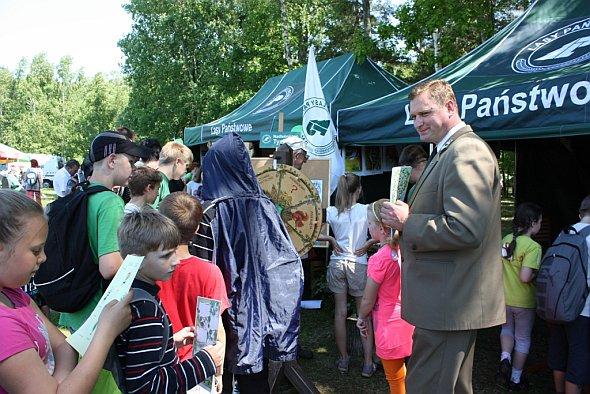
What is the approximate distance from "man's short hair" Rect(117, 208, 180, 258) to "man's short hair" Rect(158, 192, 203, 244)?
15.9 inches

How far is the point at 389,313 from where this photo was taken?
309cm

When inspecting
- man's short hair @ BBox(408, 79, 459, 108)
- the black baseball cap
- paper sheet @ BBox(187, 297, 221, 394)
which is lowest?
paper sheet @ BBox(187, 297, 221, 394)

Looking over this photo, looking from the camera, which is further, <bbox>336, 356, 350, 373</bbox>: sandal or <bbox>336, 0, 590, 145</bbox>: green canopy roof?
<bbox>336, 356, 350, 373</bbox>: sandal

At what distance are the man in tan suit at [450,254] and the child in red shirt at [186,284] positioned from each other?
37.0 inches

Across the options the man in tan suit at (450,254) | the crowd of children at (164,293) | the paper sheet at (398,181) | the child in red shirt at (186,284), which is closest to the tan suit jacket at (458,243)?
the man in tan suit at (450,254)

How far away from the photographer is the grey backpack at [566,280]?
326 centimetres

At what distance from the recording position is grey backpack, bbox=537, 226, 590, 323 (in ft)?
10.7

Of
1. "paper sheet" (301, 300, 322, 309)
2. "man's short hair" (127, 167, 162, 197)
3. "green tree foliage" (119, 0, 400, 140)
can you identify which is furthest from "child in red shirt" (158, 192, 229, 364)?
"green tree foliage" (119, 0, 400, 140)

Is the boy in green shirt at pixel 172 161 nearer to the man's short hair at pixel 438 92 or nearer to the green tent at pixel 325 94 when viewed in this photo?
the man's short hair at pixel 438 92

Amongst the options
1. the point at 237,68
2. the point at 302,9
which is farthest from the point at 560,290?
the point at 237,68

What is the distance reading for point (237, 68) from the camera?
2284 centimetres

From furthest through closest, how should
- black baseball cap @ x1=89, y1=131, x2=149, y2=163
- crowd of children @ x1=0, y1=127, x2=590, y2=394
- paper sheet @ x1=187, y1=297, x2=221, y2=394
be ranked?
1. black baseball cap @ x1=89, y1=131, x2=149, y2=163
2. paper sheet @ x1=187, y1=297, x2=221, y2=394
3. crowd of children @ x1=0, y1=127, x2=590, y2=394

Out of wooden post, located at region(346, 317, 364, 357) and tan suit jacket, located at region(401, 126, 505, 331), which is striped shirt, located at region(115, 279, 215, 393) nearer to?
tan suit jacket, located at region(401, 126, 505, 331)

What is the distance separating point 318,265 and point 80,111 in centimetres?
4130
